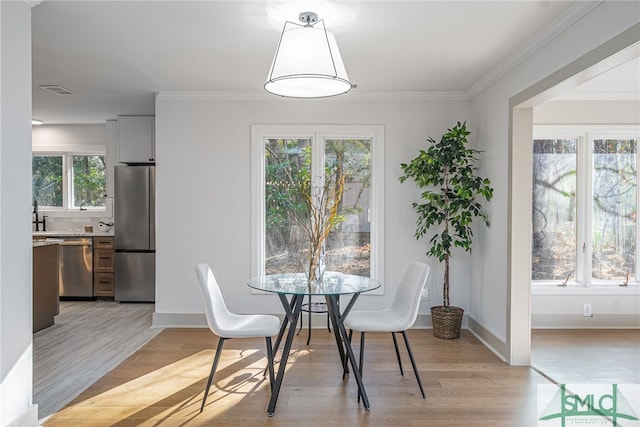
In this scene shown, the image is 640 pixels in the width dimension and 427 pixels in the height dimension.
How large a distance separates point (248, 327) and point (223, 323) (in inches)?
7.8

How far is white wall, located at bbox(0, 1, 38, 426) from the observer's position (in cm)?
226

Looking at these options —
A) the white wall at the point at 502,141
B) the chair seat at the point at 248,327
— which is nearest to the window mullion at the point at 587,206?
the white wall at the point at 502,141

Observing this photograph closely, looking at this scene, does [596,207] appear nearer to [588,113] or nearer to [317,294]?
[588,113]

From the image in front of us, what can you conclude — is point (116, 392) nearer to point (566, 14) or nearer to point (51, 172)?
point (566, 14)

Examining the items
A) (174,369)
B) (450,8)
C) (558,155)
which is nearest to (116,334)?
(174,369)

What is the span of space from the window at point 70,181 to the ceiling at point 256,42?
2.23 meters

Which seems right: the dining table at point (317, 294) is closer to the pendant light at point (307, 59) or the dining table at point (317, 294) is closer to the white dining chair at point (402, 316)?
the white dining chair at point (402, 316)

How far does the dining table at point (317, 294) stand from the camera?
2773mm

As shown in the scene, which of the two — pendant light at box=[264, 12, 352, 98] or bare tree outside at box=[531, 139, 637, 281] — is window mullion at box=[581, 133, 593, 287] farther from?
pendant light at box=[264, 12, 352, 98]

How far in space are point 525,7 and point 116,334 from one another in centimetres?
450

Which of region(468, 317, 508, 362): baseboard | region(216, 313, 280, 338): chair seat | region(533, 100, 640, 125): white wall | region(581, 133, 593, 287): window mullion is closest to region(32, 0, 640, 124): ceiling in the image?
region(533, 100, 640, 125): white wall

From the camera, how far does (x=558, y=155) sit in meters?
4.77

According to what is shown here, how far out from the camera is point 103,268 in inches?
239

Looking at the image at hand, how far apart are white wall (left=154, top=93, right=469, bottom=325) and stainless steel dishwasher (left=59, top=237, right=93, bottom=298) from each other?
200cm
